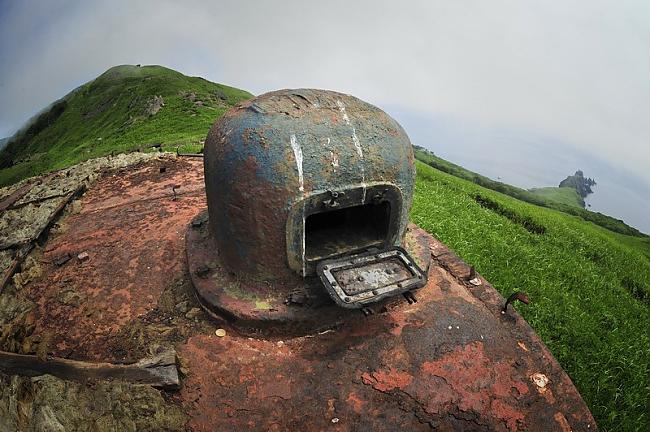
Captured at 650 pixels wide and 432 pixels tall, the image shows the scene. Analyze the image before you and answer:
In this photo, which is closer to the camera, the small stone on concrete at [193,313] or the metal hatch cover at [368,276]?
the metal hatch cover at [368,276]

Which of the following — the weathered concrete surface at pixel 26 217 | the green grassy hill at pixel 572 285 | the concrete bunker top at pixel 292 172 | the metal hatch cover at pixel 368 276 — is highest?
the concrete bunker top at pixel 292 172

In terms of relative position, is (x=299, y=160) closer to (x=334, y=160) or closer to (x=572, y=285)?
(x=334, y=160)

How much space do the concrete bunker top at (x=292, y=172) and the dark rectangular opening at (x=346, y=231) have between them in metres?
0.03

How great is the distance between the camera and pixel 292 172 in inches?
87.8

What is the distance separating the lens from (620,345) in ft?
14.4

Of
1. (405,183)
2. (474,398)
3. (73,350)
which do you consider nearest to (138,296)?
(73,350)

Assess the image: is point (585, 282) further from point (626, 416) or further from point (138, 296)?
point (138, 296)

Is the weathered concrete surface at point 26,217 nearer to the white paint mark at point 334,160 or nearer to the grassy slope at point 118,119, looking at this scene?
the white paint mark at point 334,160

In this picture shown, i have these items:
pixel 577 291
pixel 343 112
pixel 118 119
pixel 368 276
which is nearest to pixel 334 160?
pixel 343 112

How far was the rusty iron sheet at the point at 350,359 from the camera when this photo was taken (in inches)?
77.9

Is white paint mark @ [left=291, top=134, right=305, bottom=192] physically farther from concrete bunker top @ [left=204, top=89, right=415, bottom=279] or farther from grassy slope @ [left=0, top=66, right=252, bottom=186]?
grassy slope @ [left=0, top=66, right=252, bottom=186]

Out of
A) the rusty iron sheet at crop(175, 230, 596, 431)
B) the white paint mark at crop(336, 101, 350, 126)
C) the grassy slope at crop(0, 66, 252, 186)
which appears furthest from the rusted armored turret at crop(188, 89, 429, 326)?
the grassy slope at crop(0, 66, 252, 186)

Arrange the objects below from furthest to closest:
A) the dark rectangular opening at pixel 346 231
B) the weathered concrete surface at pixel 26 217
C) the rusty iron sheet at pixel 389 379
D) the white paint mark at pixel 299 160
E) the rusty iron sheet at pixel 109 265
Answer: the weathered concrete surface at pixel 26 217
the dark rectangular opening at pixel 346 231
the rusty iron sheet at pixel 109 265
the white paint mark at pixel 299 160
the rusty iron sheet at pixel 389 379

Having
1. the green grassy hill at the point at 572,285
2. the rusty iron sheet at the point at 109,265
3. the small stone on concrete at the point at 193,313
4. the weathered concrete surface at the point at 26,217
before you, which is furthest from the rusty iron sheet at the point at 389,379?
the weathered concrete surface at the point at 26,217
